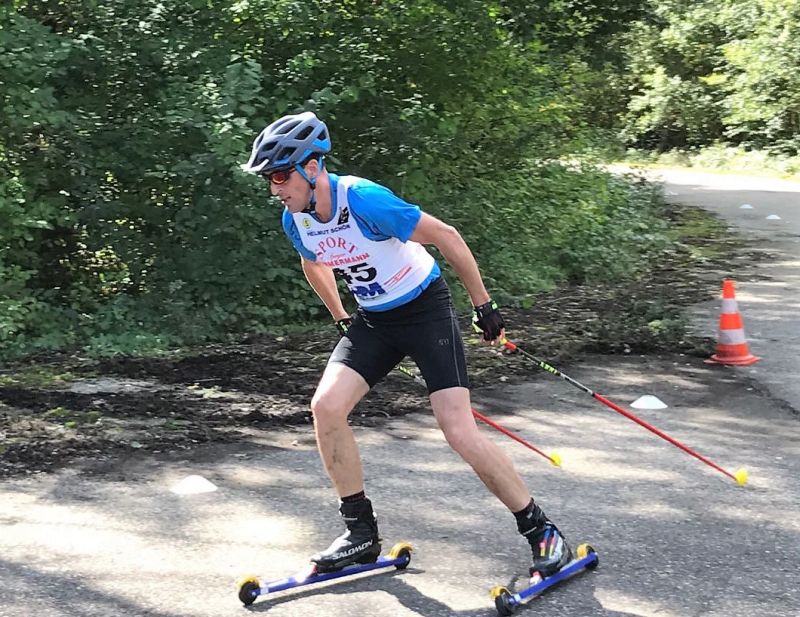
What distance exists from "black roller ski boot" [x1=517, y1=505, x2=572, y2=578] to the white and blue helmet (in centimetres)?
173

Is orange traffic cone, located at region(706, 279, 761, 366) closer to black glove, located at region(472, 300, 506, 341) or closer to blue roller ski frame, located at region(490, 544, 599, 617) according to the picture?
blue roller ski frame, located at region(490, 544, 599, 617)

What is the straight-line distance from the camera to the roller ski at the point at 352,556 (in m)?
4.46

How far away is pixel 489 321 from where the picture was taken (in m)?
4.35

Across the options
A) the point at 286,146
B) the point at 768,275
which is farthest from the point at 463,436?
the point at 768,275

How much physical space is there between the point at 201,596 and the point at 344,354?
1.15 m

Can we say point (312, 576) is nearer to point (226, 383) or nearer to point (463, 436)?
point (463, 436)

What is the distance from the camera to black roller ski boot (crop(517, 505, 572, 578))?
4.39 m

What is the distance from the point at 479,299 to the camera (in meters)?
4.37

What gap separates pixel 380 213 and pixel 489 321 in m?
0.61

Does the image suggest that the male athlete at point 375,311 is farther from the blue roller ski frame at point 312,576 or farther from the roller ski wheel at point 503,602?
the roller ski wheel at point 503,602

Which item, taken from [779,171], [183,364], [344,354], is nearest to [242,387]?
[183,364]

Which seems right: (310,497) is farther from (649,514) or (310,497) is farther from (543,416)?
(543,416)

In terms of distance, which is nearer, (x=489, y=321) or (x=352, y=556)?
(x=489, y=321)

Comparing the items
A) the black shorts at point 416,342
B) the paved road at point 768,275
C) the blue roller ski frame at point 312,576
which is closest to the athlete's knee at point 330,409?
the black shorts at point 416,342
